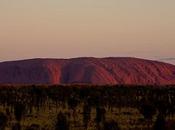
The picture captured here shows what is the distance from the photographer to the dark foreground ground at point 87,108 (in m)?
41.5

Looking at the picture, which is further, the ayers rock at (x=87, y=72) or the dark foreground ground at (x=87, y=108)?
A: the ayers rock at (x=87, y=72)

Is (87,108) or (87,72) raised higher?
(87,72)

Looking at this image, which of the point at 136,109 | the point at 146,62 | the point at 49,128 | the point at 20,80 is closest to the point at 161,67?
the point at 146,62

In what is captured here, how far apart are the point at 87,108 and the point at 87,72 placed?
203 ft

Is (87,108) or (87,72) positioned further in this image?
(87,72)

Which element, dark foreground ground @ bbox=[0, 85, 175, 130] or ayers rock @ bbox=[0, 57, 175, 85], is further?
ayers rock @ bbox=[0, 57, 175, 85]

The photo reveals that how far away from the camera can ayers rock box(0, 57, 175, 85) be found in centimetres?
11581

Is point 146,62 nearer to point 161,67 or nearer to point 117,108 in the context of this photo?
point 161,67

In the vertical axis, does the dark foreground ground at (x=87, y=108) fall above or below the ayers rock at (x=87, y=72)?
below

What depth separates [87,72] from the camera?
115 metres

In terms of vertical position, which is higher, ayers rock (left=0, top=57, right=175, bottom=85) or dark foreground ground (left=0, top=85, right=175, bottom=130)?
ayers rock (left=0, top=57, right=175, bottom=85)

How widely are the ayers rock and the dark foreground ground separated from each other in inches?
1874

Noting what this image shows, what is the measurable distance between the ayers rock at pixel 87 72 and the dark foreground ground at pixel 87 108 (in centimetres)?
4761

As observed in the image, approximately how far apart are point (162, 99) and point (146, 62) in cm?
7327
